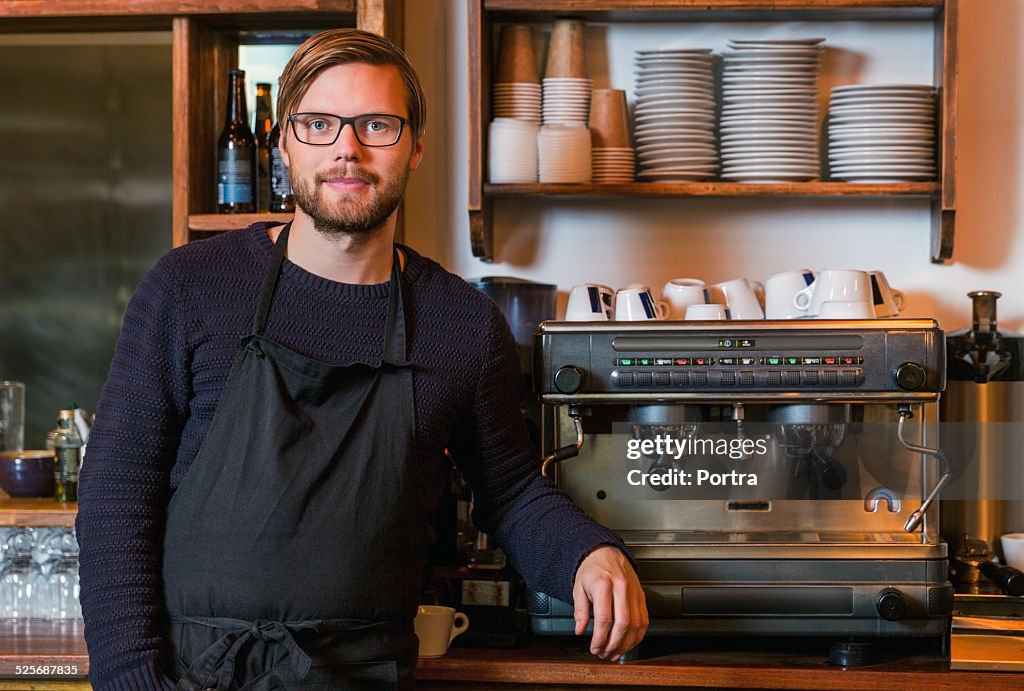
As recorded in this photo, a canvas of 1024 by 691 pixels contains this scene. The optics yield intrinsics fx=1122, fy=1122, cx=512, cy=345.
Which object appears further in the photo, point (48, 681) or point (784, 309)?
point (784, 309)

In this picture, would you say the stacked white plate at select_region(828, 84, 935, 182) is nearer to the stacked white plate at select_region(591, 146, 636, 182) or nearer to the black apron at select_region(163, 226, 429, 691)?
the stacked white plate at select_region(591, 146, 636, 182)

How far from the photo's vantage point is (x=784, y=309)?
2.07 metres

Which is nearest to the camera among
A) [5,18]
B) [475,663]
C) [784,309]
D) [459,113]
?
[475,663]

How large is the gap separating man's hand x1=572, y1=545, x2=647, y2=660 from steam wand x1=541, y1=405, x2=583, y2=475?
0.29 metres

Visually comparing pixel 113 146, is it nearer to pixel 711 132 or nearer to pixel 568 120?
pixel 568 120

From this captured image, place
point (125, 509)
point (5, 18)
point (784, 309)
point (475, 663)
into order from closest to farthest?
point (125, 509), point (475, 663), point (784, 309), point (5, 18)

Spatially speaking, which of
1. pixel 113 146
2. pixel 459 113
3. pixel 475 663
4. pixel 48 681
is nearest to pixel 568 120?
pixel 459 113

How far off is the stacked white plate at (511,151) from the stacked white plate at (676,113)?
24 cm

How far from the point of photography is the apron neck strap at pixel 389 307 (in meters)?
1.56

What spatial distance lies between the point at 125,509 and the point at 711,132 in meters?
1.37

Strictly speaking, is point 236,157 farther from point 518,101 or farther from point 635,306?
point 635,306

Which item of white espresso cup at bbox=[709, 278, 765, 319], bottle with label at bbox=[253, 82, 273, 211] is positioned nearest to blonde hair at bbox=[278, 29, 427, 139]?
bottle with label at bbox=[253, 82, 273, 211]

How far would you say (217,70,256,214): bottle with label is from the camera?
2152mm

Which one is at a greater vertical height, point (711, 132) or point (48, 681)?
point (711, 132)
